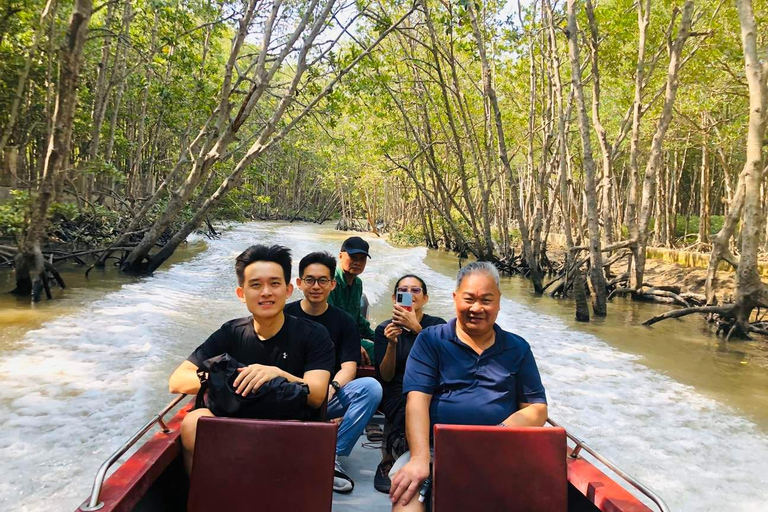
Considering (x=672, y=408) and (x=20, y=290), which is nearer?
(x=672, y=408)

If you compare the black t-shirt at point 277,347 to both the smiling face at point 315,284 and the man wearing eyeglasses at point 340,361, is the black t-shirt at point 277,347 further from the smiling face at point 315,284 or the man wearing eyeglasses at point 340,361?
the smiling face at point 315,284

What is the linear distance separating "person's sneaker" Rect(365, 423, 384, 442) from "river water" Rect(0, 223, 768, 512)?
6.39ft

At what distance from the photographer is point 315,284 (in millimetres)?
3430

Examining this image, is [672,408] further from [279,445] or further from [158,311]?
[158,311]

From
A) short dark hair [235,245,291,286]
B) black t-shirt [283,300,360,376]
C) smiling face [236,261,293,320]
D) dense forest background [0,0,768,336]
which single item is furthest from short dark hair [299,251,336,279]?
dense forest background [0,0,768,336]

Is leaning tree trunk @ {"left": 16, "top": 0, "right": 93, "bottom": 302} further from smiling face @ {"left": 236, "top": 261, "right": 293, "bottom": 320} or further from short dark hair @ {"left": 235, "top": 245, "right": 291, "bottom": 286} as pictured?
smiling face @ {"left": 236, "top": 261, "right": 293, "bottom": 320}

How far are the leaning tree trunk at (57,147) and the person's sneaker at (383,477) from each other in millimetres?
7304

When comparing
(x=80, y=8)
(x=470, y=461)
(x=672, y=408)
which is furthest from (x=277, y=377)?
(x=80, y=8)

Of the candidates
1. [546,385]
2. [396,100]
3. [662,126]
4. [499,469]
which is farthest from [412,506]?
[396,100]

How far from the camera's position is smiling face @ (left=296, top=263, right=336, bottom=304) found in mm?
3420

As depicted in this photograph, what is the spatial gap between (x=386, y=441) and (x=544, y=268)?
1553 cm

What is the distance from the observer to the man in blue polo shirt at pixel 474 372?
2.46 m

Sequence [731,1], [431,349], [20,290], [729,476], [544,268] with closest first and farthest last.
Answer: [431,349]
[729,476]
[20,290]
[731,1]
[544,268]

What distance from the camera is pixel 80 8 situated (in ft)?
24.3
